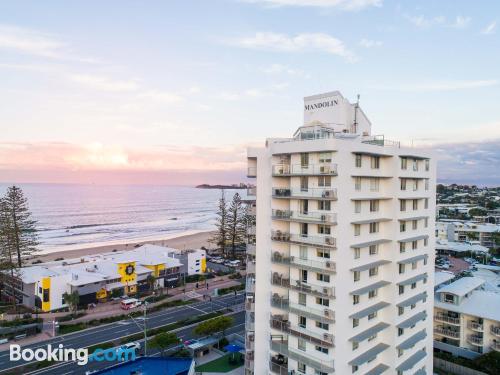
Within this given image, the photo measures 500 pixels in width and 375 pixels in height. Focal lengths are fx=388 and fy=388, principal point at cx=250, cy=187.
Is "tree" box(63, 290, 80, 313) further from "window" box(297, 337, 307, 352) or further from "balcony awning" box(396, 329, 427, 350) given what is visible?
"balcony awning" box(396, 329, 427, 350)

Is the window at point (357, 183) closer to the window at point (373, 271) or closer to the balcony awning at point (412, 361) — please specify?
the window at point (373, 271)

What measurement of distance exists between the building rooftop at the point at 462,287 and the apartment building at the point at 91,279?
95.3 ft

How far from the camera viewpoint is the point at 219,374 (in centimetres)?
2373

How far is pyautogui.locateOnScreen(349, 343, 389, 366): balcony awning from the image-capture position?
16716 mm

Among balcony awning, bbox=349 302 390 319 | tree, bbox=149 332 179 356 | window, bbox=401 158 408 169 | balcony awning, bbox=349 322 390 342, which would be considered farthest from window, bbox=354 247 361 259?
tree, bbox=149 332 179 356

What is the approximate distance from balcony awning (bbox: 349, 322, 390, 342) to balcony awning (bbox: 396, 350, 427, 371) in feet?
7.79

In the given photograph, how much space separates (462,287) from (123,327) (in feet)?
86.0

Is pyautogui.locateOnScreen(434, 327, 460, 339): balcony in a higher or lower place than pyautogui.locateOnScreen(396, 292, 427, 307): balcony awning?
lower

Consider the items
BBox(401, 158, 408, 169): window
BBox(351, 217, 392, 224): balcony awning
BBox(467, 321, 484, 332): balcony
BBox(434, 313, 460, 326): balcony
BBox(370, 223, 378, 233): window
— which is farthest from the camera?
BBox(434, 313, 460, 326): balcony

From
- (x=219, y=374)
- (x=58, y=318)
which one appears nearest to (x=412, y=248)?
(x=219, y=374)

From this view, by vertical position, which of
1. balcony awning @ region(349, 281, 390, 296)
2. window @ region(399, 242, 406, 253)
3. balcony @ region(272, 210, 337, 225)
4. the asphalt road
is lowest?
the asphalt road

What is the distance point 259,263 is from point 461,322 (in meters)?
16.4

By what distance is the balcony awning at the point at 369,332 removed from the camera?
16.7m

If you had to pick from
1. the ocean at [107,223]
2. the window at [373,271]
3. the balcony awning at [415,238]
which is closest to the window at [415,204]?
the balcony awning at [415,238]
